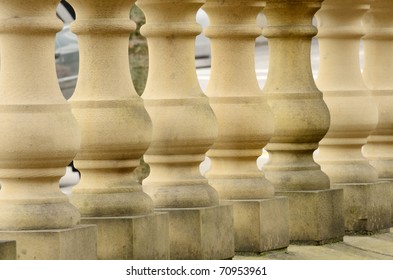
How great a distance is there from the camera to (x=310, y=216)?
292 inches

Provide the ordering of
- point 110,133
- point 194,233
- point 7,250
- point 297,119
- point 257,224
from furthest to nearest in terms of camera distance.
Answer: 1. point 297,119
2. point 257,224
3. point 194,233
4. point 110,133
5. point 7,250

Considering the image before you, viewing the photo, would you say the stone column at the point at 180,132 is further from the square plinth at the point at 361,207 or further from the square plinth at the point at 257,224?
the square plinth at the point at 361,207

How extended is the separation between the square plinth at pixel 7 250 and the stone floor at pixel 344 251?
1.76 m

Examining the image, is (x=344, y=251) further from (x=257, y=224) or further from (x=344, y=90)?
(x=344, y=90)

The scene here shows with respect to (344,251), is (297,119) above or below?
above

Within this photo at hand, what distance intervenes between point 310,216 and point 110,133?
5.55ft

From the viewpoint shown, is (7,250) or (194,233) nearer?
(7,250)

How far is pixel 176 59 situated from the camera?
646 centimetres

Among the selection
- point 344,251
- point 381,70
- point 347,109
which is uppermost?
point 381,70

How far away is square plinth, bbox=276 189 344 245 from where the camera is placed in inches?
292

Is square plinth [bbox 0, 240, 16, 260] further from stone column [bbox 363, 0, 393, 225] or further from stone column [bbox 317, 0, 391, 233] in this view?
stone column [bbox 363, 0, 393, 225]

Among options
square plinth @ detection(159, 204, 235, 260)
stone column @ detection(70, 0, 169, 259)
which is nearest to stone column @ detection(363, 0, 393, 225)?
square plinth @ detection(159, 204, 235, 260)

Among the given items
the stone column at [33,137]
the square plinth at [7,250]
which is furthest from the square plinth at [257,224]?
the square plinth at [7,250]

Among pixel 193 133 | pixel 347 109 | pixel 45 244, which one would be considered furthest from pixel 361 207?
pixel 45 244
